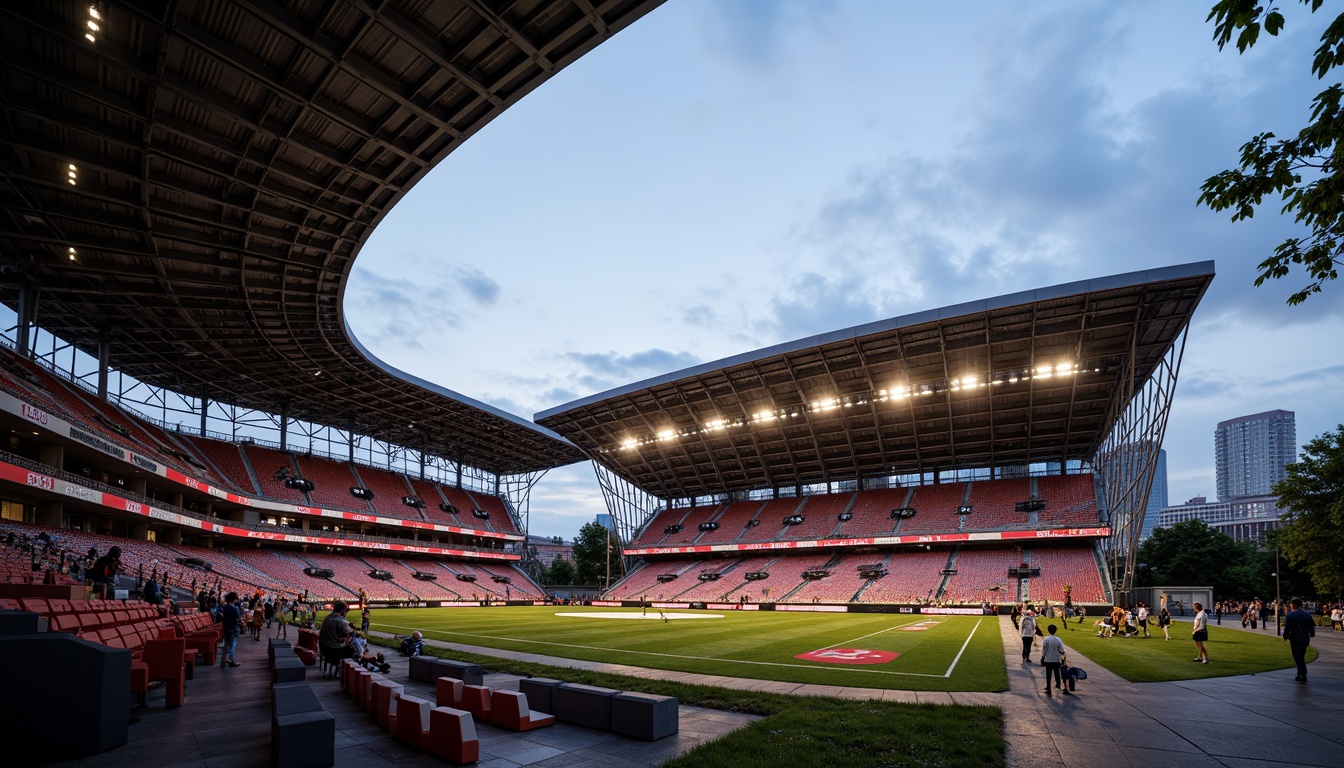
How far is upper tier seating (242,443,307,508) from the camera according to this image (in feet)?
226

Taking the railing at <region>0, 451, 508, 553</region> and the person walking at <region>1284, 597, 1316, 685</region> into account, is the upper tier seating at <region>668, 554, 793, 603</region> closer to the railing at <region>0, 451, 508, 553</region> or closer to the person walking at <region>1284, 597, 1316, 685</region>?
the railing at <region>0, 451, 508, 553</region>

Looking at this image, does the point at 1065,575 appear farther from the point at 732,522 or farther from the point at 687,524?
the point at 687,524

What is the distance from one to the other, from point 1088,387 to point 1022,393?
4.75 meters

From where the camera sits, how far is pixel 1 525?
3500 cm

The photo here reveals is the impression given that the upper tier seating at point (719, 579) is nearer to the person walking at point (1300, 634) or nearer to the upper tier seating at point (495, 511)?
the upper tier seating at point (495, 511)

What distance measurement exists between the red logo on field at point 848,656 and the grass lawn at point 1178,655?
6.50 meters

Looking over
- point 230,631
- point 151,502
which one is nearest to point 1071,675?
point 230,631

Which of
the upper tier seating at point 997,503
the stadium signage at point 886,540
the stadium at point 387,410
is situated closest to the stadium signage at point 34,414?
the stadium at point 387,410

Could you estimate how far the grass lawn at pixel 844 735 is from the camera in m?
9.42

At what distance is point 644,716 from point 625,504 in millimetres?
76889

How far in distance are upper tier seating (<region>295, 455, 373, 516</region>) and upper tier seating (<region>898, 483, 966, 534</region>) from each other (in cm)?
5757

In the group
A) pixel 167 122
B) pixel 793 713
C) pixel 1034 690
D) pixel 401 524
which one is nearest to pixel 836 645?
pixel 1034 690

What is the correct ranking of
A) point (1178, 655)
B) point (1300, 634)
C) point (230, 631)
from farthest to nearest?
point (1178, 655), point (230, 631), point (1300, 634)

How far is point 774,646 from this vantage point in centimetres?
2650
